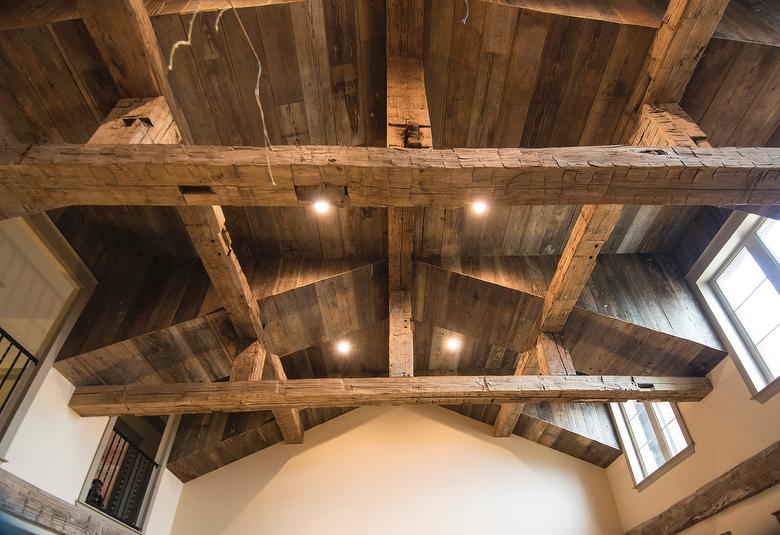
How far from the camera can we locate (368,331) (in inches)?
208

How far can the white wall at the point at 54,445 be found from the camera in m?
3.21

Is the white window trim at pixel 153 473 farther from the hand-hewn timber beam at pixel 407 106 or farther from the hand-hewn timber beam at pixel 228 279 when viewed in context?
the hand-hewn timber beam at pixel 407 106

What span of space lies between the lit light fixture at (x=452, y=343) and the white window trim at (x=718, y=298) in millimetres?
2481

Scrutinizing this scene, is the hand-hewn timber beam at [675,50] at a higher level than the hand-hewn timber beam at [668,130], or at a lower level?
higher

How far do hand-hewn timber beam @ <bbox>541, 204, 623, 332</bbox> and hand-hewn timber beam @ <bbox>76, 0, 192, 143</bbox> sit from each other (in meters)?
2.87

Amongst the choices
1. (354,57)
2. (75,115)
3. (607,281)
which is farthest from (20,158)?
(607,281)

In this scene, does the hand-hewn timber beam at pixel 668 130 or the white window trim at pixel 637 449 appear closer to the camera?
the hand-hewn timber beam at pixel 668 130

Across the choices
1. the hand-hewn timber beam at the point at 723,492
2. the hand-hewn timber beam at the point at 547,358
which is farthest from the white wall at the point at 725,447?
the hand-hewn timber beam at the point at 547,358

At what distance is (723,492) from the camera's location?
365cm

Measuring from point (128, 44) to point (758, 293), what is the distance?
4851 millimetres

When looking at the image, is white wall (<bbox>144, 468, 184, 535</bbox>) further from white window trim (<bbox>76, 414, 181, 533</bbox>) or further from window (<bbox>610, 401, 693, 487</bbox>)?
window (<bbox>610, 401, 693, 487</bbox>)

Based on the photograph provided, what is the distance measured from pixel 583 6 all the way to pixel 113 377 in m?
4.70

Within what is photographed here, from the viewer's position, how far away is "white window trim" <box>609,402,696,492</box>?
4.30 m

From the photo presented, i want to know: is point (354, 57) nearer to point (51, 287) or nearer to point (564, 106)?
point (564, 106)
